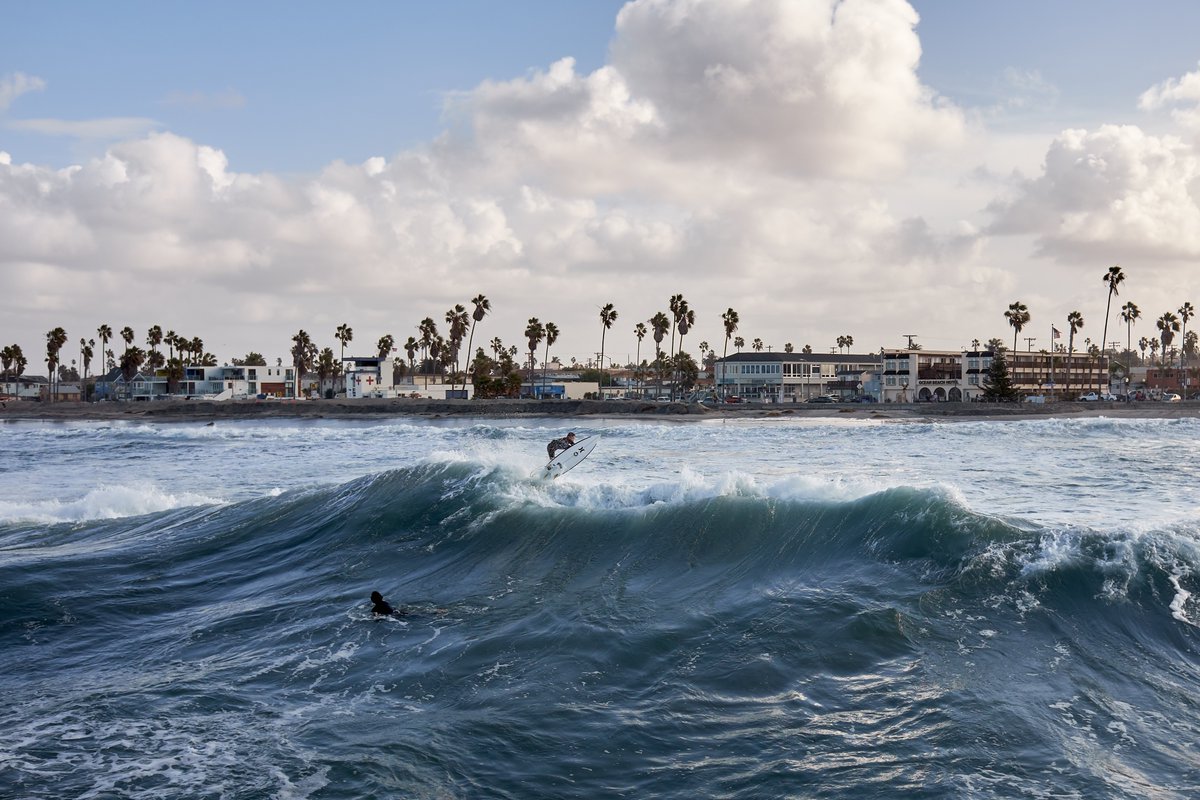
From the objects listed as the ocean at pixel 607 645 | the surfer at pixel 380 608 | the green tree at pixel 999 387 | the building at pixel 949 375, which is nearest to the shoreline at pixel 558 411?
the green tree at pixel 999 387

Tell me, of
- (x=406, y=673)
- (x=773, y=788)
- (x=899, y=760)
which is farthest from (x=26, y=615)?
(x=899, y=760)

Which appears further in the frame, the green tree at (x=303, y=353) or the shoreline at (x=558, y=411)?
the green tree at (x=303, y=353)

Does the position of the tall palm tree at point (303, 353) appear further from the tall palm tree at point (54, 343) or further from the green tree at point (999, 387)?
the green tree at point (999, 387)

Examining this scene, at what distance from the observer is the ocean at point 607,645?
809 cm

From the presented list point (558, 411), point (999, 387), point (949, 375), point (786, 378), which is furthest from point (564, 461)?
point (786, 378)

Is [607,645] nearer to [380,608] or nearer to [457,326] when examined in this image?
[380,608]

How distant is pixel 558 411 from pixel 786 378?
48.2 metres

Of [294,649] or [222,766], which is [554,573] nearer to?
[294,649]

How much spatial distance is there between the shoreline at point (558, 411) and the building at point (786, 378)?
25490 millimetres

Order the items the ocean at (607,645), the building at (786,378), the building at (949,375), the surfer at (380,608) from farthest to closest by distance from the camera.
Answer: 1. the building at (786,378)
2. the building at (949,375)
3. the surfer at (380,608)
4. the ocean at (607,645)

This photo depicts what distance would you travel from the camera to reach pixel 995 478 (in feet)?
94.3

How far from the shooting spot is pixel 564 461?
25375mm

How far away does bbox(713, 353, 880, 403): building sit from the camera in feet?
436

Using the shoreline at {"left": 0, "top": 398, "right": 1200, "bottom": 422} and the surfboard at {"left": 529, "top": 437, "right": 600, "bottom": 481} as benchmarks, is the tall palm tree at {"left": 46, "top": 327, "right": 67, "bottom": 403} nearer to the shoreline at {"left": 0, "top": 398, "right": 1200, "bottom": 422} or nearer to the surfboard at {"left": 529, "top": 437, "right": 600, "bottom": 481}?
the shoreline at {"left": 0, "top": 398, "right": 1200, "bottom": 422}
